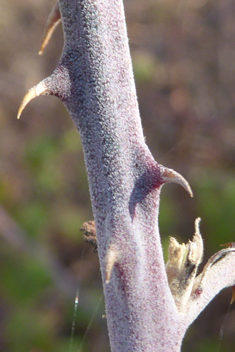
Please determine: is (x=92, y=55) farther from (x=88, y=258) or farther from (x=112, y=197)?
(x=88, y=258)

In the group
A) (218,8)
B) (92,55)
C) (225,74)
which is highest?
(218,8)

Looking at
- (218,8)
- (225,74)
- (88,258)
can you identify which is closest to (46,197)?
(88,258)

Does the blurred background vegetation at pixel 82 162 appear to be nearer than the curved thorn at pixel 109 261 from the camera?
No

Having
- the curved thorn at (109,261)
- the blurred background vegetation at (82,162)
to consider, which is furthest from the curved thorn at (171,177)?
the blurred background vegetation at (82,162)

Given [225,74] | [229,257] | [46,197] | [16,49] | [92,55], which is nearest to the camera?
[92,55]

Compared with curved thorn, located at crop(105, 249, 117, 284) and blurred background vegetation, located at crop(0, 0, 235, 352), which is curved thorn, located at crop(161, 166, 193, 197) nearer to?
curved thorn, located at crop(105, 249, 117, 284)

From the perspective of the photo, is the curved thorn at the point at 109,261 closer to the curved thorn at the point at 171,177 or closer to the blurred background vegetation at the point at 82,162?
the curved thorn at the point at 171,177

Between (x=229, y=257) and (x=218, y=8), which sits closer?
(x=229, y=257)
